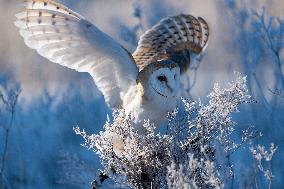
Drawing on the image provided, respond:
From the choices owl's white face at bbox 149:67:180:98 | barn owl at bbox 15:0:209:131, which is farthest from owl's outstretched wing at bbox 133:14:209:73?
owl's white face at bbox 149:67:180:98

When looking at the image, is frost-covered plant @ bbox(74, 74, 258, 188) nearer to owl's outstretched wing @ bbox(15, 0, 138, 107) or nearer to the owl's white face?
the owl's white face

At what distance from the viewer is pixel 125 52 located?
17.1ft

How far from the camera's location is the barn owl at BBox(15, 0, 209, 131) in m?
4.82

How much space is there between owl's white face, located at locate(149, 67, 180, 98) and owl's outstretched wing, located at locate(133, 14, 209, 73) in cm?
55

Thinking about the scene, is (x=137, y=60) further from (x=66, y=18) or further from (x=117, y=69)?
(x=66, y=18)

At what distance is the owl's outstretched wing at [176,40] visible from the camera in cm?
539

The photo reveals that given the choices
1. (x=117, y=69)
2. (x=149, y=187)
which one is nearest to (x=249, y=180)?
(x=149, y=187)

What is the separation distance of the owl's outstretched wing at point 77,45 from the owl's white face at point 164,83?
502mm

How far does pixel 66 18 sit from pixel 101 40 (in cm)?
29

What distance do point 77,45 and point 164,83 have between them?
858 mm

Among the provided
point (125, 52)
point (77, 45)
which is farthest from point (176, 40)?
point (77, 45)

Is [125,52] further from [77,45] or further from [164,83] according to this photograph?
[164,83]

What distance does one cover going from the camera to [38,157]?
15211mm

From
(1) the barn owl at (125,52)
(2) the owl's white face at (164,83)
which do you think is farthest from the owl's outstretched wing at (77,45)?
(2) the owl's white face at (164,83)
